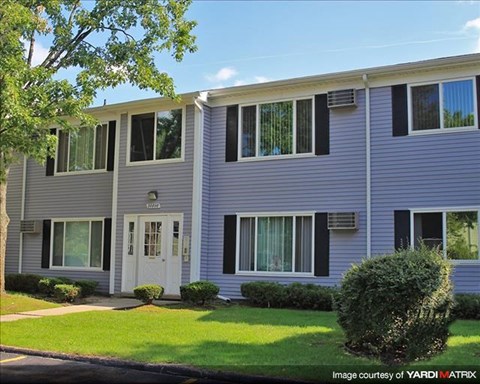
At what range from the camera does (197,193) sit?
52.6 feet

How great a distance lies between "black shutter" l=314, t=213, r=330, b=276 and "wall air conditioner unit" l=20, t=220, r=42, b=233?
958 centimetres

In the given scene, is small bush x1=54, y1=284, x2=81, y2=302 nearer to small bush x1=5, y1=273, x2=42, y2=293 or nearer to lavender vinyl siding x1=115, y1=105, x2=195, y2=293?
small bush x1=5, y1=273, x2=42, y2=293

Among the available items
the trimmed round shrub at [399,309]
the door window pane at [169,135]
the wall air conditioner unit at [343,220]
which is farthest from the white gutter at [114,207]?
the trimmed round shrub at [399,309]

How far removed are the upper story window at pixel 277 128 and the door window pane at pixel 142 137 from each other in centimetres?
→ 287

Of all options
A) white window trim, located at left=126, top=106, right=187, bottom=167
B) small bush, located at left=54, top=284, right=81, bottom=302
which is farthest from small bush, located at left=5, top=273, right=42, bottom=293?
white window trim, located at left=126, top=106, right=187, bottom=167

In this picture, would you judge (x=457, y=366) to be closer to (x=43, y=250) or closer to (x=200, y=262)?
(x=200, y=262)

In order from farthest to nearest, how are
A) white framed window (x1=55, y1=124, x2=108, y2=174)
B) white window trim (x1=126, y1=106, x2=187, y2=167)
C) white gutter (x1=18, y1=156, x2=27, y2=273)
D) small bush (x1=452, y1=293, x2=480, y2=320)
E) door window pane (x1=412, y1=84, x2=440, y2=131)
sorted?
white gutter (x1=18, y1=156, x2=27, y2=273), white framed window (x1=55, y1=124, x2=108, y2=174), white window trim (x1=126, y1=106, x2=187, y2=167), door window pane (x1=412, y1=84, x2=440, y2=131), small bush (x1=452, y1=293, x2=480, y2=320)

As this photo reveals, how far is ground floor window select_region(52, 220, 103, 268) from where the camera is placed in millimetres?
18078

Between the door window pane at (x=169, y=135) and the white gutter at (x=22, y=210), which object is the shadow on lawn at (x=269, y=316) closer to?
the door window pane at (x=169, y=135)

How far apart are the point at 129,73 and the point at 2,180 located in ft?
13.3

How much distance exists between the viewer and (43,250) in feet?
62.2

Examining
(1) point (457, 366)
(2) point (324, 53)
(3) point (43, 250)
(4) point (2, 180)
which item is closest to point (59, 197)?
(3) point (43, 250)

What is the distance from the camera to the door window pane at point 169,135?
1669 centimetres

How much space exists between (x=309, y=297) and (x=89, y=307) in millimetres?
5286
